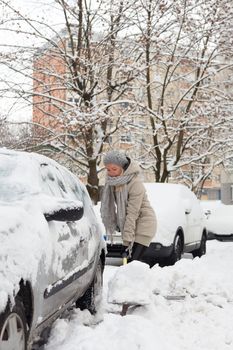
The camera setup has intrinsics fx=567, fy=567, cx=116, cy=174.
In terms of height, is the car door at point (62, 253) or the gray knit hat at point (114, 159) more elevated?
the gray knit hat at point (114, 159)

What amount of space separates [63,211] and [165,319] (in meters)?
2.19

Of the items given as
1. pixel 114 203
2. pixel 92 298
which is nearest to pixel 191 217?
pixel 114 203

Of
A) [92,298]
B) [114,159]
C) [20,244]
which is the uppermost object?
[114,159]

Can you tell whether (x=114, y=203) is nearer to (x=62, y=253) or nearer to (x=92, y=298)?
(x=92, y=298)

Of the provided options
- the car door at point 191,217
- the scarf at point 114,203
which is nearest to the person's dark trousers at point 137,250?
the scarf at point 114,203

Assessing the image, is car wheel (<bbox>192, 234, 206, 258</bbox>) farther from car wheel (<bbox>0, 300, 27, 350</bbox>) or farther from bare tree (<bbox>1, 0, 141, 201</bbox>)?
car wheel (<bbox>0, 300, 27, 350</bbox>)

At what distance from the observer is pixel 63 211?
13.1 feet

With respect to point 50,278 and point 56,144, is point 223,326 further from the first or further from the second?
point 56,144

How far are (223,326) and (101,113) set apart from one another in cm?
1096

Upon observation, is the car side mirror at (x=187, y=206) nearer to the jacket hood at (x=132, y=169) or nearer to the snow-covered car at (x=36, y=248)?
the jacket hood at (x=132, y=169)

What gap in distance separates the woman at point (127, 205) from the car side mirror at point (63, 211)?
6.32 feet

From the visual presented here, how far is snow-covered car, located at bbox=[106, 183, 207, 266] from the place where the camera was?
972 cm

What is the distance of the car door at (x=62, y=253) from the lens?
393cm

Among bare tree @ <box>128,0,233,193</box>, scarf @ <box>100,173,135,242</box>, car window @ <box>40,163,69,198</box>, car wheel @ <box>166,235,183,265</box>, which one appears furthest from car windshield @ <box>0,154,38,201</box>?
bare tree @ <box>128,0,233,193</box>
